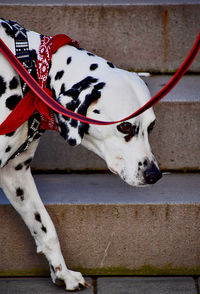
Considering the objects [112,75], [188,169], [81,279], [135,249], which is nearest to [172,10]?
[188,169]

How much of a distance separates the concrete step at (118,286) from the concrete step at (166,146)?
2.60 feet

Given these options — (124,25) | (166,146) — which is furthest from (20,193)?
(124,25)

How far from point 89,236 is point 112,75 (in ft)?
3.46

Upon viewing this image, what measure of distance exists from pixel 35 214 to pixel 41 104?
2.29ft

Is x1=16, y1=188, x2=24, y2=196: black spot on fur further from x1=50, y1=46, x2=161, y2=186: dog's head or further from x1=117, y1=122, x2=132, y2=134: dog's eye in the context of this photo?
x1=117, y1=122, x2=132, y2=134: dog's eye

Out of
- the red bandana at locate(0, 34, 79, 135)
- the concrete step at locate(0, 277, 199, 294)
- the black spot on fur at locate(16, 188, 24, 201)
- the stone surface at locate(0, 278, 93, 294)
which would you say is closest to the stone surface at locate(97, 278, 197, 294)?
the concrete step at locate(0, 277, 199, 294)

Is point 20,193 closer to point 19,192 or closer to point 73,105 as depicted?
point 19,192

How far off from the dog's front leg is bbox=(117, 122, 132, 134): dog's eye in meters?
0.67

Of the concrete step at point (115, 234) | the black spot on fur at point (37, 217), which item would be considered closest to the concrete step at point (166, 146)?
the concrete step at point (115, 234)

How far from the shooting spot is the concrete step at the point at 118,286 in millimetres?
3303

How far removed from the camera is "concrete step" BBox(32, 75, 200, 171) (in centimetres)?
384

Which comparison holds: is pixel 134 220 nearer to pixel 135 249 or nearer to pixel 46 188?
pixel 135 249

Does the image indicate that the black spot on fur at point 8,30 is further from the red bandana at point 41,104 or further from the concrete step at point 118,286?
the concrete step at point 118,286

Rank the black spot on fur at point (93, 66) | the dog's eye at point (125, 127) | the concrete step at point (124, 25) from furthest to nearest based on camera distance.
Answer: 1. the concrete step at point (124, 25)
2. the black spot on fur at point (93, 66)
3. the dog's eye at point (125, 127)
